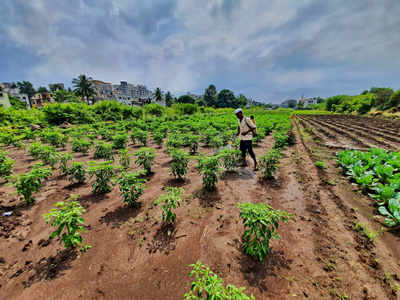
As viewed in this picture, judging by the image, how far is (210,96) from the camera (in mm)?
88000

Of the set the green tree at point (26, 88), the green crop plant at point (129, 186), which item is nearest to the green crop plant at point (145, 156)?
the green crop plant at point (129, 186)

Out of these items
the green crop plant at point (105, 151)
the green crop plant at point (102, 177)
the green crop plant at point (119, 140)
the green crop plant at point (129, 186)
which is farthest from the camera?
the green crop plant at point (119, 140)

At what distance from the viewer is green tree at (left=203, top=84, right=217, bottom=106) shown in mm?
87713

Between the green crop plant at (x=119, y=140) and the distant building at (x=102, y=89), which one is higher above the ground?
the distant building at (x=102, y=89)

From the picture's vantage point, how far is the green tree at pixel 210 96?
87713 millimetres

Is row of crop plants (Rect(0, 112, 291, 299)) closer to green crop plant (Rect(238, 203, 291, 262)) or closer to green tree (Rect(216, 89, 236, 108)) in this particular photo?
green crop plant (Rect(238, 203, 291, 262))

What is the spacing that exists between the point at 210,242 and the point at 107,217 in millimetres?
2377

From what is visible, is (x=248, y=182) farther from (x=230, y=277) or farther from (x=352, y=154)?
(x=352, y=154)

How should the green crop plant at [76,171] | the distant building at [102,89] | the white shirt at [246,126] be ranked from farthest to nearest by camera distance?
1. the distant building at [102,89]
2. the white shirt at [246,126]
3. the green crop plant at [76,171]

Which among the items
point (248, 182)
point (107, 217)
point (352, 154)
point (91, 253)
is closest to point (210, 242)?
point (91, 253)

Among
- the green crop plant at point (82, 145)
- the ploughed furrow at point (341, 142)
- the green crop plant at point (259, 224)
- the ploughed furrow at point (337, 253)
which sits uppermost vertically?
the green crop plant at point (82, 145)

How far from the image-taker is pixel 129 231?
3.08 meters

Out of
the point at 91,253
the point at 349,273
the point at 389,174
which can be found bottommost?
the point at 349,273

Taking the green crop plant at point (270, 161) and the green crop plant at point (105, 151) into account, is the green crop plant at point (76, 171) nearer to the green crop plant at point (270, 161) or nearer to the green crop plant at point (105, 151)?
the green crop plant at point (105, 151)
